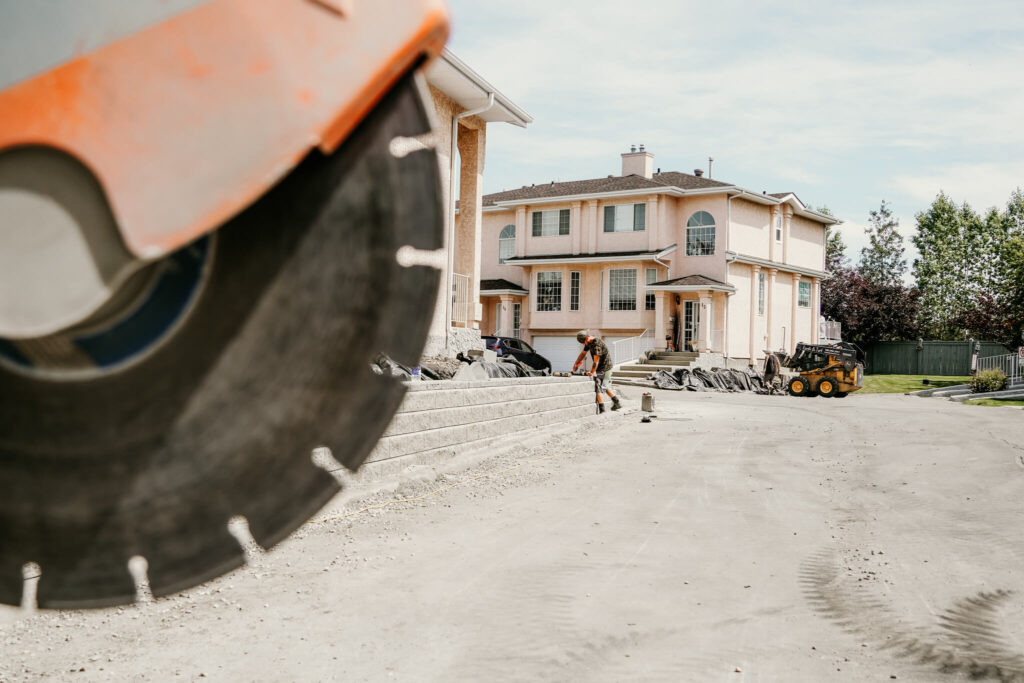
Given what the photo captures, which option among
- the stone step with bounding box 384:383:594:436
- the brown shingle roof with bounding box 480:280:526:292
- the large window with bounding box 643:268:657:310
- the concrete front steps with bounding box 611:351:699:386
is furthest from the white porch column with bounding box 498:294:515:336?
the stone step with bounding box 384:383:594:436

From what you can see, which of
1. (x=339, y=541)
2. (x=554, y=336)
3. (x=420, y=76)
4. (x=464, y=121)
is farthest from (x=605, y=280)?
(x=420, y=76)

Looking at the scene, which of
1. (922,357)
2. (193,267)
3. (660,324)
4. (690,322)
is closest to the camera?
(193,267)

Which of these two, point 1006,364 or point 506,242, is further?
point 506,242

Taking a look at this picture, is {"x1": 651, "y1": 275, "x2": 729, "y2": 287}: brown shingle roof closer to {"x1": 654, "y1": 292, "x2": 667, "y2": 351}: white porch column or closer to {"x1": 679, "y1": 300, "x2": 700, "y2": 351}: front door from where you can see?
{"x1": 654, "y1": 292, "x2": 667, "y2": 351}: white porch column

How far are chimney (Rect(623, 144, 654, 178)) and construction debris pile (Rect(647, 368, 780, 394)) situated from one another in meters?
14.2

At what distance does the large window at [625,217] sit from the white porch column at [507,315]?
6147 millimetres

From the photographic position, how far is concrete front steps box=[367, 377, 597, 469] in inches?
422

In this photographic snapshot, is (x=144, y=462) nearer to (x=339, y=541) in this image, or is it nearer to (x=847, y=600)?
(x=847, y=600)

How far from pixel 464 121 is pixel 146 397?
14011mm

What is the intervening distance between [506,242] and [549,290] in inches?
180

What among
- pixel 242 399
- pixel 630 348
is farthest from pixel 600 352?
pixel 242 399

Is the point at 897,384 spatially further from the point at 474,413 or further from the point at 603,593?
the point at 603,593

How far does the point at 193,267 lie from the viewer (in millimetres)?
821

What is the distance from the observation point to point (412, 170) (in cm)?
81
